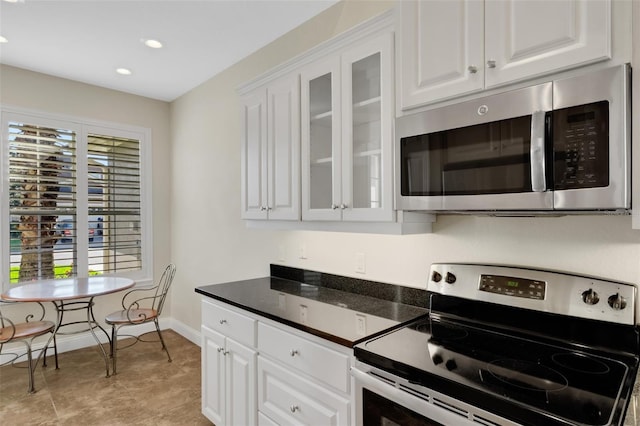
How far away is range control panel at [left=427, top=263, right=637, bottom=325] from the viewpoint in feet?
4.09

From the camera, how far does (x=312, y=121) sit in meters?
2.05

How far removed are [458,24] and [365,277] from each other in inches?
53.4

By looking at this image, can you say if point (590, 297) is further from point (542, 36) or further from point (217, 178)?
point (217, 178)

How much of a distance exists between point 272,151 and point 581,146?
163 centimetres

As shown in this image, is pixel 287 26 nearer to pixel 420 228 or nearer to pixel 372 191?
pixel 372 191

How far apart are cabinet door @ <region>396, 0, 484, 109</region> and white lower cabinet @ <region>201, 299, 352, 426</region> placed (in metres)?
1.09

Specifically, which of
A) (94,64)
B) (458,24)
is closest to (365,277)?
(458,24)

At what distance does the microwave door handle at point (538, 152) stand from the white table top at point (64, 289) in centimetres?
314

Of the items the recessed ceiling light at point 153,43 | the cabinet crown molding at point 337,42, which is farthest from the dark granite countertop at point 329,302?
the recessed ceiling light at point 153,43

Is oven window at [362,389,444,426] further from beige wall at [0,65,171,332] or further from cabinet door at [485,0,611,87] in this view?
beige wall at [0,65,171,332]

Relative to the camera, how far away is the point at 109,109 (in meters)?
3.88

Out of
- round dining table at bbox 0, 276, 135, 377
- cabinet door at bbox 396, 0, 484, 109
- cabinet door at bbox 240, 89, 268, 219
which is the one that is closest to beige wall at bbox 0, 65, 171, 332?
round dining table at bbox 0, 276, 135, 377

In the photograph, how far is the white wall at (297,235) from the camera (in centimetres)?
139

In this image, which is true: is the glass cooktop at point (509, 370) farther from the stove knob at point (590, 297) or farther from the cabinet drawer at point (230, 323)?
the cabinet drawer at point (230, 323)
